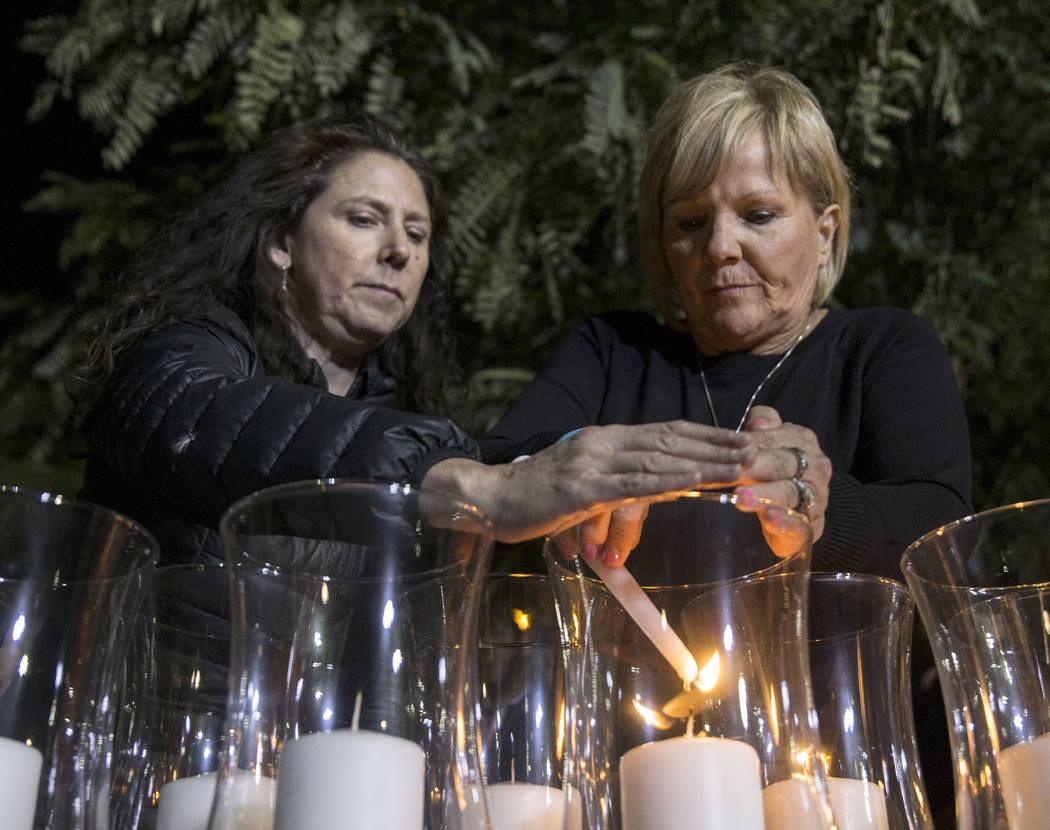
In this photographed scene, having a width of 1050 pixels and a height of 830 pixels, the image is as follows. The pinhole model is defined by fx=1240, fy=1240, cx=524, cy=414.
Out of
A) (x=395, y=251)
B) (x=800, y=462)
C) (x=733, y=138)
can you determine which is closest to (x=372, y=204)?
(x=395, y=251)

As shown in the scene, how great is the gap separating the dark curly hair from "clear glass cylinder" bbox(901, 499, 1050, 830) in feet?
3.08

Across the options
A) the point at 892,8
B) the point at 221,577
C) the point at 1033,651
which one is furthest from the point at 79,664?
the point at 892,8

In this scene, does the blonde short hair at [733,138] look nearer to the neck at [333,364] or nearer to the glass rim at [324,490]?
the neck at [333,364]

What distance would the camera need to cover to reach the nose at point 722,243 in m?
1.46

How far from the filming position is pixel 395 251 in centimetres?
174

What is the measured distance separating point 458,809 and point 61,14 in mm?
2702

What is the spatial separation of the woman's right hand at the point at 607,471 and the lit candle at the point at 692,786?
19 cm

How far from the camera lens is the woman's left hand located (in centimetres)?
102

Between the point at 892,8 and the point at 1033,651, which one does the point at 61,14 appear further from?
the point at 1033,651

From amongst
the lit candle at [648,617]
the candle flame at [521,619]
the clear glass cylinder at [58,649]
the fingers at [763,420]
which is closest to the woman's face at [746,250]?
the fingers at [763,420]

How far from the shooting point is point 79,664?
757 millimetres

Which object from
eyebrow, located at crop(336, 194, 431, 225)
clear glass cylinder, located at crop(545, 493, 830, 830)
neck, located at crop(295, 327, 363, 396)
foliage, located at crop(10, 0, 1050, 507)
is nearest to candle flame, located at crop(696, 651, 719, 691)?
clear glass cylinder, located at crop(545, 493, 830, 830)

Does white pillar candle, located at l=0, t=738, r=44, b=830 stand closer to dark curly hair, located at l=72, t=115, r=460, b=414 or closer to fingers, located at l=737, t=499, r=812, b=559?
fingers, located at l=737, t=499, r=812, b=559

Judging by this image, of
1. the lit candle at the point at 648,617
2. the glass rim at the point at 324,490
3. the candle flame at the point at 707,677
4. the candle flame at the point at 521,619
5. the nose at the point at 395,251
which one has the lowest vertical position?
the candle flame at the point at 707,677
